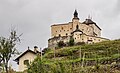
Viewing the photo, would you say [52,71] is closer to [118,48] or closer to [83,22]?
[118,48]

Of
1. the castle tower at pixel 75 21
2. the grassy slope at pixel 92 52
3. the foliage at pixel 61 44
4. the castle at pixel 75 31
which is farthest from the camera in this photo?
the castle tower at pixel 75 21

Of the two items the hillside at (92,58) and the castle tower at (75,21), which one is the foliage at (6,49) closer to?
the hillside at (92,58)

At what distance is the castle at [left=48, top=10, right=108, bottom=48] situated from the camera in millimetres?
84875

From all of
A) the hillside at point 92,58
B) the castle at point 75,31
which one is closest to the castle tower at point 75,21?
the castle at point 75,31

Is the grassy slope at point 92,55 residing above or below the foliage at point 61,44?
below

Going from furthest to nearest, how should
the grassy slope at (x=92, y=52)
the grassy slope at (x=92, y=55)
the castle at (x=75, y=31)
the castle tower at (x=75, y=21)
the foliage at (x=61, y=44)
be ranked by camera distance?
the castle tower at (x=75, y=21)
the castle at (x=75, y=31)
the foliage at (x=61, y=44)
the grassy slope at (x=92, y=52)
the grassy slope at (x=92, y=55)

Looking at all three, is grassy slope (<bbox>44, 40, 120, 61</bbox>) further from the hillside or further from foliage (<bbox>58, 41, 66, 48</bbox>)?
foliage (<bbox>58, 41, 66, 48</bbox>)

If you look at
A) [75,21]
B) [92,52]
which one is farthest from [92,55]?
[75,21]

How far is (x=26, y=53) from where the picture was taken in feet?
189

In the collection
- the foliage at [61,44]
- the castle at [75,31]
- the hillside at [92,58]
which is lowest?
the hillside at [92,58]

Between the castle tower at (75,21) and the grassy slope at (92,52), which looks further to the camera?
the castle tower at (75,21)

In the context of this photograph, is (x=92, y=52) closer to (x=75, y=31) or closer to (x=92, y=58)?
(x=92, y=58)

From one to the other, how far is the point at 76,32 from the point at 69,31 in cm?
527

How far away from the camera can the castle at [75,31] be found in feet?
278
